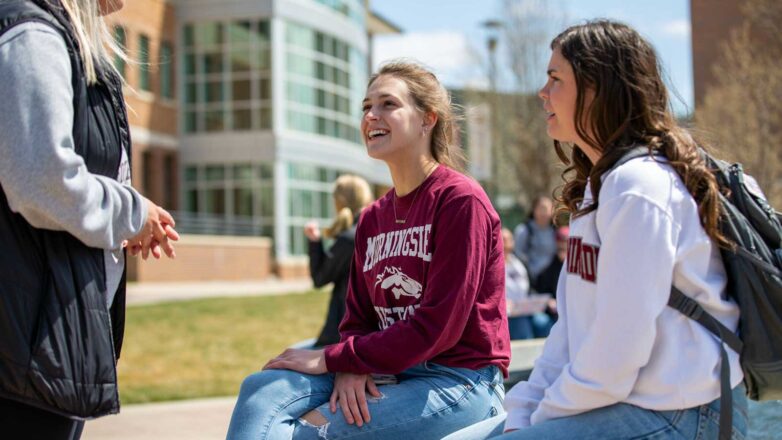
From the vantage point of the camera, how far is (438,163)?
3.24 meters

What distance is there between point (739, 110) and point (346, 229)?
21.6 ft

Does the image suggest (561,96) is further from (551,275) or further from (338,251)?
(551,275)

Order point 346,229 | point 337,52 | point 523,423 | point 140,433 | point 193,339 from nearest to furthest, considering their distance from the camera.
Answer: point 523,423, point 140,433, point 346,229, point 193,339, point 337,52

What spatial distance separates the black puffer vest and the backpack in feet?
4.47

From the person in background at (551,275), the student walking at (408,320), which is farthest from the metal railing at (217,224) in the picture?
the student walking at (408,320)

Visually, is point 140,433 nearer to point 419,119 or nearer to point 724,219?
point 419,119

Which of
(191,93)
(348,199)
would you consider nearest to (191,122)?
(191,93)

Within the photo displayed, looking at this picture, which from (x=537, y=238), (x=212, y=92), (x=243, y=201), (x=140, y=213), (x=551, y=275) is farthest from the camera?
(x=212, y=92)

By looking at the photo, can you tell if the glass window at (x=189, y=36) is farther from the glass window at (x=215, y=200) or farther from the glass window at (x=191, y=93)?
the glass window at (x=215, y=200)

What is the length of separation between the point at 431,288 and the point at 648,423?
90 centimetres

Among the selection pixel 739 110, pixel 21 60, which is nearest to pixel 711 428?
pixel 21 60

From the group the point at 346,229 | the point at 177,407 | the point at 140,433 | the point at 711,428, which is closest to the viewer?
the point at 711,428

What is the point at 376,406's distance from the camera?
2.67 metres

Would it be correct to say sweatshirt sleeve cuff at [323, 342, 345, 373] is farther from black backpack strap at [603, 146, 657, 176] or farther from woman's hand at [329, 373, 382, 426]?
black backpack strap at [603, 146, 657, 176]
